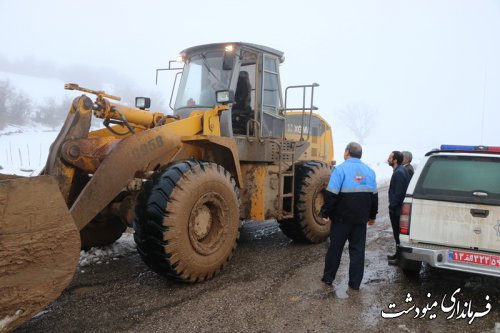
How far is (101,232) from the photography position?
5.54 meters

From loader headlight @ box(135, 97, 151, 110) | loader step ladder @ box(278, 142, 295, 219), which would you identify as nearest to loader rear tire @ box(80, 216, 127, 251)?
loader headlight @ box(135, 97, 151, 110)

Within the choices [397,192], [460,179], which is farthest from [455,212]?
[397,192]

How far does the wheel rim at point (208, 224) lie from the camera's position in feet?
14.4

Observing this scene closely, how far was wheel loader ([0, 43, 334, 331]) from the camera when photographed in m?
2.84

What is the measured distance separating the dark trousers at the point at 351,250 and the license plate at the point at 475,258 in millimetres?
931

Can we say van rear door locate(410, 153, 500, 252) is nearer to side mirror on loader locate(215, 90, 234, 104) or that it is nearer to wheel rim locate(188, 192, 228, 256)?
wheel rim locate(188, 192, 228, 256)

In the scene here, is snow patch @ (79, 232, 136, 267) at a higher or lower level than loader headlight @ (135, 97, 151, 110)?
lower

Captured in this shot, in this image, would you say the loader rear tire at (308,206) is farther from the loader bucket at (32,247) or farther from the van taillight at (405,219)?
the loader bucket at (32,247)

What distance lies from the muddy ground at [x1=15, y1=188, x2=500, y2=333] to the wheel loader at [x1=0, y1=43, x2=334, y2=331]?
0.43m

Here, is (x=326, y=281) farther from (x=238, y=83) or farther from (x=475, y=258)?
(x=238, y=83)

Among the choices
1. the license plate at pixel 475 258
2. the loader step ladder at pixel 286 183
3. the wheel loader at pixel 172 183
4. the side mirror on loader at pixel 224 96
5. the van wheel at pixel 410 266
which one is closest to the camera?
the wheel loader at pixel 172 183

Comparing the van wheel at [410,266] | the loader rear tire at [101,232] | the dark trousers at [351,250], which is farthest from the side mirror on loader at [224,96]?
the van wheel at [410,266]

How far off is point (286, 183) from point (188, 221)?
2638 mm

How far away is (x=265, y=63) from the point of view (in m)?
6.33
